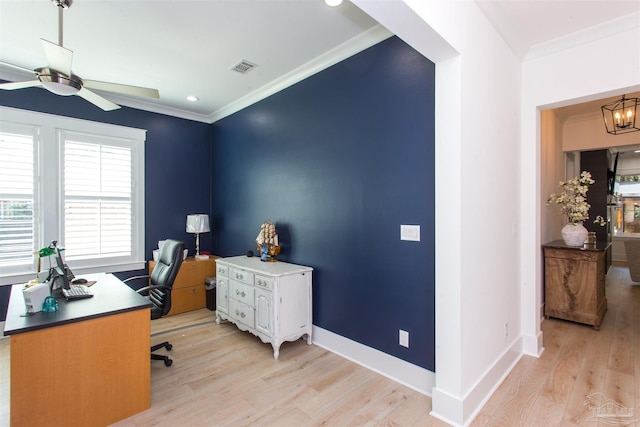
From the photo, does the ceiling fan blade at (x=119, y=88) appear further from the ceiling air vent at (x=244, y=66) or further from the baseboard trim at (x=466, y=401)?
the baseboard trim at (x=466, y=401)

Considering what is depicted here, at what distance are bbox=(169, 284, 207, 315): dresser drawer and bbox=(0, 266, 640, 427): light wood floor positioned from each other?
0.85 m

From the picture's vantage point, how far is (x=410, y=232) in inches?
95.3

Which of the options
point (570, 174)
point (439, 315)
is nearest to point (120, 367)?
point (439, 315)

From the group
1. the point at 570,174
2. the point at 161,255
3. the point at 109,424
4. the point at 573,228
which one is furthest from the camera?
the point at 570,174

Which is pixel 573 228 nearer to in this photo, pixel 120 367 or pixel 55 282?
pixel 120 367

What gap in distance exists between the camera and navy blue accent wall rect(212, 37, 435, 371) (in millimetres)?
2371

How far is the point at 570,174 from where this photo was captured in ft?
19.1

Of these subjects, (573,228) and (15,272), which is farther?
(573,228)

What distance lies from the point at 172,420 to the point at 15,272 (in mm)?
2844

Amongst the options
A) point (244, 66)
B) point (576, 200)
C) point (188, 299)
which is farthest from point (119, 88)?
point (576, 200)

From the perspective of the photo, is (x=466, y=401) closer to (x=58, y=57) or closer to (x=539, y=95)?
(x=539, y=95)

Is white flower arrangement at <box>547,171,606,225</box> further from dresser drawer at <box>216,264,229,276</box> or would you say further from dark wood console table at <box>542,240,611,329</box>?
dresser drawer at <box>216,264,229,276</box>

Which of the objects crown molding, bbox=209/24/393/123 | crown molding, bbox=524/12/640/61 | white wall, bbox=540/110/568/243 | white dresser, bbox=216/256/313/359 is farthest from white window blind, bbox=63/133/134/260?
white wall, bbox=540/110/568/243

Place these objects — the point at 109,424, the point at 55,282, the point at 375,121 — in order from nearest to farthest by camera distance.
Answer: the point at 109,424, the point at 55,282, the point at 375,121
